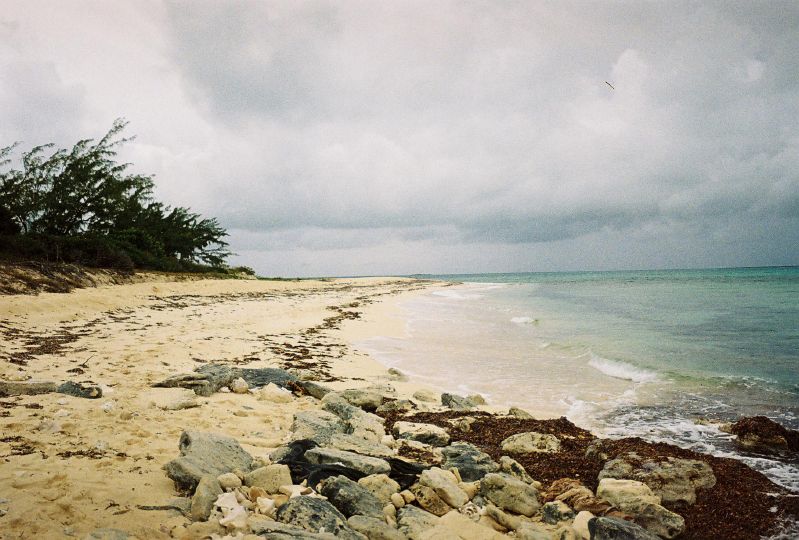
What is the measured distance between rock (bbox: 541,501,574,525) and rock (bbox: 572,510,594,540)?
104 mm

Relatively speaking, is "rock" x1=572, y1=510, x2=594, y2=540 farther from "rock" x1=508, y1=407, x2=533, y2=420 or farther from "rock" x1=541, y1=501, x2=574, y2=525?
"rock" x1=508, y1=407, x2=533, y2=420

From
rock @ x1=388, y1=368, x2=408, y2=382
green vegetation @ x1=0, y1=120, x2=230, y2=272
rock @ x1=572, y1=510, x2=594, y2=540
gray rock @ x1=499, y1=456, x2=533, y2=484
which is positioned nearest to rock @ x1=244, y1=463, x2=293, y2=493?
gray rock @ x1=499, y1=456, x2=533, y2=484

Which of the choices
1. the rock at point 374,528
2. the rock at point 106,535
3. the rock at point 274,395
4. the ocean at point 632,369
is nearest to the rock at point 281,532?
the rock at point 374,528

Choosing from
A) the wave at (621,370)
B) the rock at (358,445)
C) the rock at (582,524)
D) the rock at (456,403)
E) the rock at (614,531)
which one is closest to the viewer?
the rock at (614,531)

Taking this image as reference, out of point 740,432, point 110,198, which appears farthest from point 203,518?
point 110,198

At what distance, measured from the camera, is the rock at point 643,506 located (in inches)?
142

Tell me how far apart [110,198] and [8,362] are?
24.5 m

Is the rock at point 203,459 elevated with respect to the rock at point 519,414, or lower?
elevated

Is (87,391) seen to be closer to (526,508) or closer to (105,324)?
(526,508)

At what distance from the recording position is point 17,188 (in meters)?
22.6

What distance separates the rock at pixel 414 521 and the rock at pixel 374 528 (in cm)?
10

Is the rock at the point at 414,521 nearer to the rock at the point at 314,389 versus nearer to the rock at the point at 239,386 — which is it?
the rock at the point at 314,389

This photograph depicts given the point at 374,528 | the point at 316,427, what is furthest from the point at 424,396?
the point at 374,528

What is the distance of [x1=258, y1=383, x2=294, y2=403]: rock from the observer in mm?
6469
